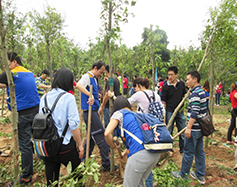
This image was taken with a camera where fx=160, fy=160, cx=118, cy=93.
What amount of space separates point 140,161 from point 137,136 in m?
0.30

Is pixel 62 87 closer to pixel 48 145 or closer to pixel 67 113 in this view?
pixel 67 113

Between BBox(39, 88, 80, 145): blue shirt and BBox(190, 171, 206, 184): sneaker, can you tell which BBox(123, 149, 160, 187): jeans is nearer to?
BBox(39, 88, 80, 145): blue shirt

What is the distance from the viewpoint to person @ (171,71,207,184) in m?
2.98

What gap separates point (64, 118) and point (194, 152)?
2.61 m

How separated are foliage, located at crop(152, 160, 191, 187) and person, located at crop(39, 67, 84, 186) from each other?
184 centimetres

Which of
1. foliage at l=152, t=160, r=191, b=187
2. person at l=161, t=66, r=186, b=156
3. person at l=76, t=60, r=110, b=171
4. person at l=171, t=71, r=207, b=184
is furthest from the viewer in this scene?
person at l=161, t=66, r=186, b=156

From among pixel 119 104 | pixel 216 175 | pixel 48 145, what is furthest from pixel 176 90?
pixel 48 145

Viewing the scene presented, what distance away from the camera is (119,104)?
7.36ft

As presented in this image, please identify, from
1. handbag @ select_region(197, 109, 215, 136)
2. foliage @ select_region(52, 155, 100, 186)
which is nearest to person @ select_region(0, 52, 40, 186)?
foliage @ select_region(52, 155, 100, 186)

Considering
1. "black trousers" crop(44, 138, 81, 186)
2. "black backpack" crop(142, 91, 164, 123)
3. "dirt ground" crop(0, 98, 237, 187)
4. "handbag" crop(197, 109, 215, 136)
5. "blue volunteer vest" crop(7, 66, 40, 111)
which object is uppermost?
"blue volunteer vest" crop(7, 66, 40, 111)

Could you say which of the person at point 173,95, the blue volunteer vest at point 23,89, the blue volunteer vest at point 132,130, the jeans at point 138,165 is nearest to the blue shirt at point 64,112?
the blue volunteer vest at point 132,130

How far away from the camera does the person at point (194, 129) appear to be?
9.77ft

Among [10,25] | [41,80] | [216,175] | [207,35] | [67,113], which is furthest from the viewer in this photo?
[41,80]

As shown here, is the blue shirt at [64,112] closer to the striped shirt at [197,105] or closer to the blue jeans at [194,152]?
the striped shirt at [197,105]
